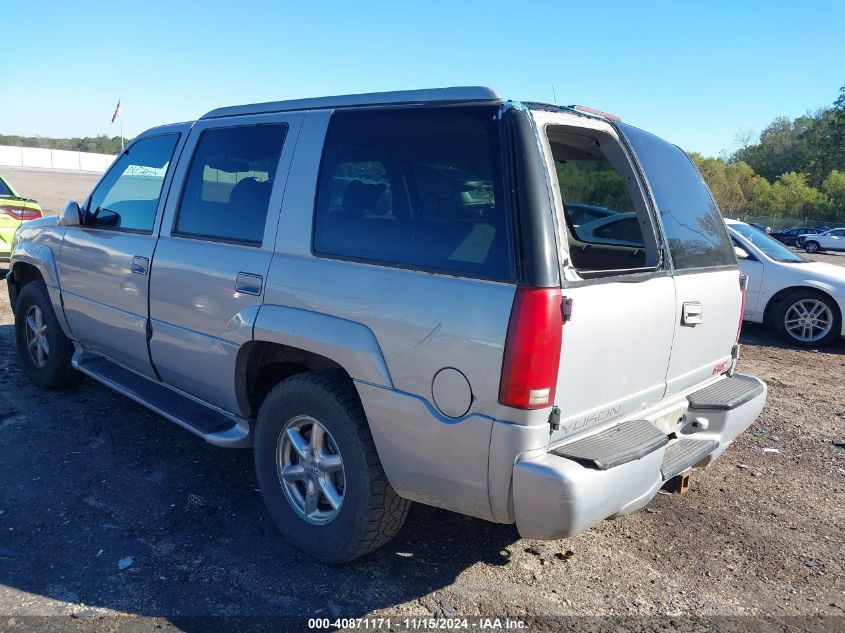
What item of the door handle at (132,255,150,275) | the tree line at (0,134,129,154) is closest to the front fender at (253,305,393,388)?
the door handle at (132,255,150,275)

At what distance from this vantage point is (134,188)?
174 inches

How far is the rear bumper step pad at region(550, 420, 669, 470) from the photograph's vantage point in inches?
96.9

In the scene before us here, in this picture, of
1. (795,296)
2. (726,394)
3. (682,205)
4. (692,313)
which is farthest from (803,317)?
(692,313)

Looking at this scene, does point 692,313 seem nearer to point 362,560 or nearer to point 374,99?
point 374,99

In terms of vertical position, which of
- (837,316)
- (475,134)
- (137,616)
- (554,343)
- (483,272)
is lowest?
(137,616)

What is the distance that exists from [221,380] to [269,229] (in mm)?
875

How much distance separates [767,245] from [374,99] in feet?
25.7

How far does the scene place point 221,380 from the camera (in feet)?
11.6

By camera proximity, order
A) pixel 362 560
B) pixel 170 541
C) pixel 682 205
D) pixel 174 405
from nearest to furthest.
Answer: pixel 362 560 < pixel 170 541 < pixel 682 205 < pixel 174 405

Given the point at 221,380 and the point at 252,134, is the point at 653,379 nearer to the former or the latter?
the point at 221,380

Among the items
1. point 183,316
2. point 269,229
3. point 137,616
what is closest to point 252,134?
point 269,229

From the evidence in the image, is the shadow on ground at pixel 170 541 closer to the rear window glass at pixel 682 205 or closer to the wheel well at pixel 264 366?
the wheel well at pixel 264 366

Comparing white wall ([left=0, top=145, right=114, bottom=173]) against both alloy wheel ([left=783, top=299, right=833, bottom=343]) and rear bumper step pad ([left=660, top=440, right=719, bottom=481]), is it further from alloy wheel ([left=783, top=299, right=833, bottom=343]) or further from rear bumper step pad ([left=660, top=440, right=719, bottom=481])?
rear bumper step pad ([left=660, top=440, right=719, bottom=481])

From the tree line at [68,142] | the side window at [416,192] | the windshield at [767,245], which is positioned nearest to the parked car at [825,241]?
the windshield at [767,245]
